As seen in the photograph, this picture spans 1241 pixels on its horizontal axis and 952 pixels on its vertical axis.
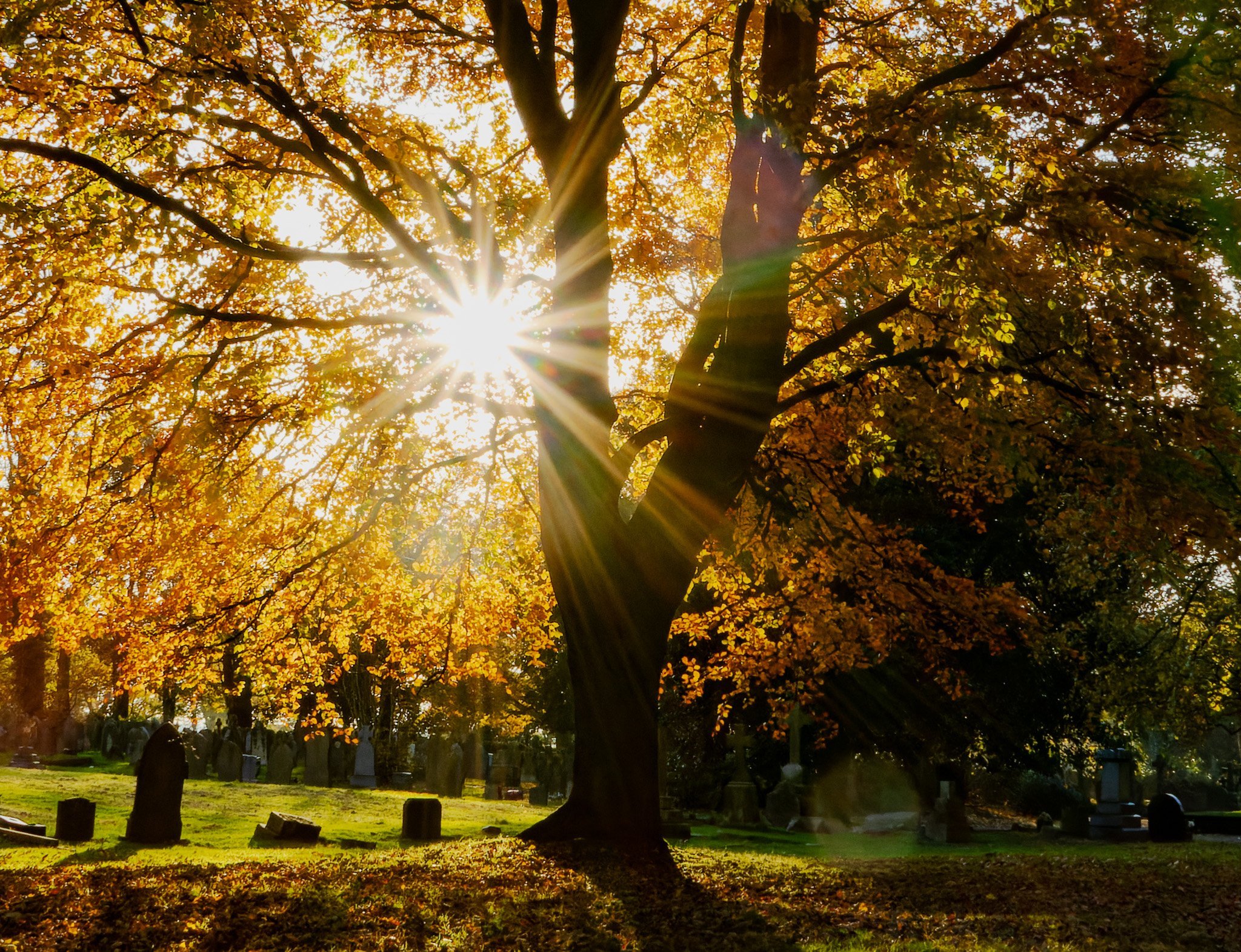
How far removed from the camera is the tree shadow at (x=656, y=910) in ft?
18.7

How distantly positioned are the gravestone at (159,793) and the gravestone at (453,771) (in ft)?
44.8

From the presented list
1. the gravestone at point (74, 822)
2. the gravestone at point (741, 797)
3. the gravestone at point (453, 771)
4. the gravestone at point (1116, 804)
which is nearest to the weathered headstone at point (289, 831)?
the gravestone at point (74, 822)

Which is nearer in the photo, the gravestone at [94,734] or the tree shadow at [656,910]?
the tree shadow at [656,910]

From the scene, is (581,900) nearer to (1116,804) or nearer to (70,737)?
(1116,804)

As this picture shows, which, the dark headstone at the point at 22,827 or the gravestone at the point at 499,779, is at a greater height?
the dark headstone at the point at 22,827

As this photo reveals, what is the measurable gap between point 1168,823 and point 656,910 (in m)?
17.2

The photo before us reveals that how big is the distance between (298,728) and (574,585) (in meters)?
29.3

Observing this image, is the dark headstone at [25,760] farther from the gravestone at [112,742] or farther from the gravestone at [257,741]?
the gravestone at [257,741]

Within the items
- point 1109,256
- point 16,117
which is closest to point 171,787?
point 16,117

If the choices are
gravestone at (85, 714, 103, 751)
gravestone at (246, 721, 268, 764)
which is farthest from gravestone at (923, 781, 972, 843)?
gravestone at (85, 714, 103, 751)

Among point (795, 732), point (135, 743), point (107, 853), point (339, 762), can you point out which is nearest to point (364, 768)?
point (339, 762)

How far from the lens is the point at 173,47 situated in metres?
9.42

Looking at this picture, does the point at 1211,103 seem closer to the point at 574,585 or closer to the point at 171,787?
the point at 574,585

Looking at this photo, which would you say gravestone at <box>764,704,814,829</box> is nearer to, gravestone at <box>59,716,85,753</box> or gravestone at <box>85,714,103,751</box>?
gravestone at <box>59,716,85,753</box>
